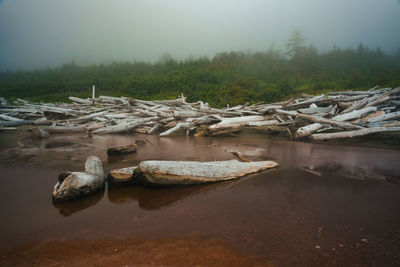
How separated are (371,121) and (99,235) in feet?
32.2

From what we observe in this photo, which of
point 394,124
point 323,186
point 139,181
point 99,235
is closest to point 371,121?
point 394,124

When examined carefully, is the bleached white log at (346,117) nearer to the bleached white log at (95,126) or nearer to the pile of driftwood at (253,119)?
the pile of driftwood at (253,119)

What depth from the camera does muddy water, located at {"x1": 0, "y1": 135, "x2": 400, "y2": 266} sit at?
207cm

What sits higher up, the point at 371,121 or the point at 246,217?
the point at 371,121

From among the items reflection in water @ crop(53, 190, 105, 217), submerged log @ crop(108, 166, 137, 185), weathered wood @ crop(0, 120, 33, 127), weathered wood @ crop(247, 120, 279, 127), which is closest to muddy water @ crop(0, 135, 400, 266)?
reflection in water @ crop(53, 190, 105, 217)

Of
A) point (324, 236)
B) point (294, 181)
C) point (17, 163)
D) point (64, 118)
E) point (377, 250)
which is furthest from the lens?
point (64, 118)

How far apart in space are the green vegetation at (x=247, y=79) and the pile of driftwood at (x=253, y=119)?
6722mm

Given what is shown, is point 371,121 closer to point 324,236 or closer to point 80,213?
point 324,236

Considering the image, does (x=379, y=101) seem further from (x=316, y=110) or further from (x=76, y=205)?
(x=76, y=205)

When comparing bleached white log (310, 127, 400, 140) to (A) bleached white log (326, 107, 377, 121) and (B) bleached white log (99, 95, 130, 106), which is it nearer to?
(A) bleached white log (326, 107, 377, 121)

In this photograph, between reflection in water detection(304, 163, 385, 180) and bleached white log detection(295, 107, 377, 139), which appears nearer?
reflection in water detection(304, 163, 385, 180)

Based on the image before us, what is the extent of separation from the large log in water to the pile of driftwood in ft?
17.5

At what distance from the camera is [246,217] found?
2.62 metres

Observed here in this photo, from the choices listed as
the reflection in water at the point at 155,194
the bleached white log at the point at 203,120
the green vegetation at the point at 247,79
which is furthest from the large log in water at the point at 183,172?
the green vegetation at the point at 247,79
